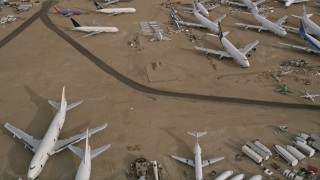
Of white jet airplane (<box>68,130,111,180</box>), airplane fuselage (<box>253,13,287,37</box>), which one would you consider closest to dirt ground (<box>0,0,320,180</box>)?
airplane fuselage (<box>253,13,287,37</box>)

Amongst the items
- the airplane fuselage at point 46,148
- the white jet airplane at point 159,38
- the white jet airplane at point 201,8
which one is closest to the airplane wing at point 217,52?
the white jet airplane at point 159,38

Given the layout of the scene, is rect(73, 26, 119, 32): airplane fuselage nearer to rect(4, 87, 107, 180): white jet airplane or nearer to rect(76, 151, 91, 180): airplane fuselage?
rect(4, 87, 107, 180): white jet airplane

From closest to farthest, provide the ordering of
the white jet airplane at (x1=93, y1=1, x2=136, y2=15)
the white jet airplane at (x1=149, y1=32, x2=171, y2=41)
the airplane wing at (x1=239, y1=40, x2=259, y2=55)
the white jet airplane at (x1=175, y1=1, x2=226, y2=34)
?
1. the airplane wing at (x1=239, y1=40, x2=259, y2=55)
2. the white jet airplane at (x1=149, y1=32, x2=171, y2=41)
3. the white jet airplane at (x1=175, y1=1, x2=226, y2=34)
4. the white jet airplane at (x1=93, y1=1, x2=136, y2=15)

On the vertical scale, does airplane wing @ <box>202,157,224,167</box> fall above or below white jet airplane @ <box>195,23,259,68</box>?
below

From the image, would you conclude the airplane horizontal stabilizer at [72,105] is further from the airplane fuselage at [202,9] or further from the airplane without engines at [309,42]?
the airplane without engines at [309,42]

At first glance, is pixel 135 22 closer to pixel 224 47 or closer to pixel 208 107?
pixel 224 47

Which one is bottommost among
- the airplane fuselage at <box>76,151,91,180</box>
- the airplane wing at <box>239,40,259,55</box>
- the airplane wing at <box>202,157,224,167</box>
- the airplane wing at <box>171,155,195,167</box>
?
the airplane wing at <box>202,157,224,167</box>

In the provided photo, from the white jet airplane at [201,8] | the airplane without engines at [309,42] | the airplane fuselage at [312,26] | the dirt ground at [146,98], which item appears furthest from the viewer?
the white jet airplane at [201,8]
